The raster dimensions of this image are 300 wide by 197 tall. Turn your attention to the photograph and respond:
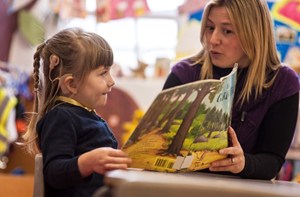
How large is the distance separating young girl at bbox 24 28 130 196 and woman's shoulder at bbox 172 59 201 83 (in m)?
0.38

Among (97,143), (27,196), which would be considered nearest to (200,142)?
(97,143)

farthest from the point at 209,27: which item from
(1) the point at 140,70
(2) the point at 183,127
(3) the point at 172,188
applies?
(1) the point at 140,70

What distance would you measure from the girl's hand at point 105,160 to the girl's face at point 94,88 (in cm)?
25

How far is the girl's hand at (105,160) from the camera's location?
3.65 ft

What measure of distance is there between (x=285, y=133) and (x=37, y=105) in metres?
0.68

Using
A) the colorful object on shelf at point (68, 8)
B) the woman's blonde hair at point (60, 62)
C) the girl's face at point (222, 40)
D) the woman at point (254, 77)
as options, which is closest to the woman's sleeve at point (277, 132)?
the woman at point (254, 77)

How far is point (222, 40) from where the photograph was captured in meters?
1.62

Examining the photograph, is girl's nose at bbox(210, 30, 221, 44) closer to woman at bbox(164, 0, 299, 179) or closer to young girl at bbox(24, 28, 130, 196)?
woman at bbox(164, 0, 299, 179)

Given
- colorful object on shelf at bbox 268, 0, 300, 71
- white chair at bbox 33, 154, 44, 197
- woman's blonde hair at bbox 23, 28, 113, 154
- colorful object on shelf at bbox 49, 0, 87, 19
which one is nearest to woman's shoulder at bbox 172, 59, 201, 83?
woman's blonde hair at bbox 23, 28, 113, 154

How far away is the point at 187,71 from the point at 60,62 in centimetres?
48

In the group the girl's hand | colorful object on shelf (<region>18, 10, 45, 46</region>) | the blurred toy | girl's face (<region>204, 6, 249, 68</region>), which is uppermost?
girl's face (<region>204, 6, 249, 68</region>)

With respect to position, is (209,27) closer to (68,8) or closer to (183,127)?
(183,127)

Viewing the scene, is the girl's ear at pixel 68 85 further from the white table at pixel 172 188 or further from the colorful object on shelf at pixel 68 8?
the colorful object on shelf at pixel 68 8

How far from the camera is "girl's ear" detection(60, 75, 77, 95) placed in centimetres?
137
